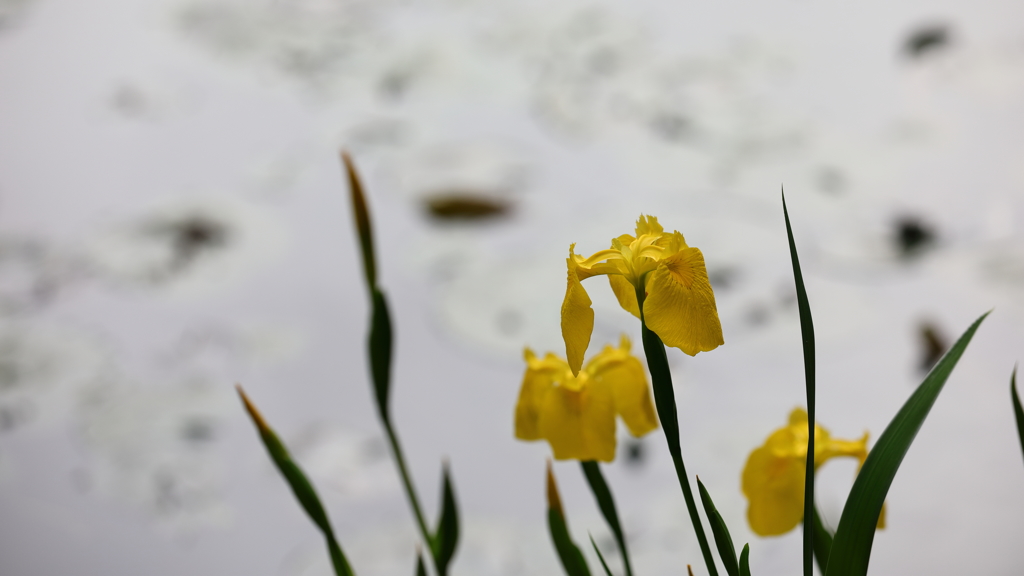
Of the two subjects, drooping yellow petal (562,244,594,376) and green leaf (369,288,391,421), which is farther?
green leaf (369,288,391,421)

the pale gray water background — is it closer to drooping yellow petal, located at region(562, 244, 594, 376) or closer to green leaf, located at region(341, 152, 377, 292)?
green leaf, located at region(341, 152, 377, 292)

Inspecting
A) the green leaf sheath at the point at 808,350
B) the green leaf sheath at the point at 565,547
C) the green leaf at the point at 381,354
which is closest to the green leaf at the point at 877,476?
the green leaf sheath at the point at 808,350

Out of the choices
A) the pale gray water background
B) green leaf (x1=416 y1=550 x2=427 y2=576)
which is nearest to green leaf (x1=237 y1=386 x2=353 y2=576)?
green leaf (x1=416 y1=550 x2=427 y2=576)

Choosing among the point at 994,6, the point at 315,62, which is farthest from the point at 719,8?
the point at 315,62

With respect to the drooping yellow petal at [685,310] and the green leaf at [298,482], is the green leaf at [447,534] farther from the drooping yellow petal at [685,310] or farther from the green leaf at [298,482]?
the drooping yellow petal at [685,310]

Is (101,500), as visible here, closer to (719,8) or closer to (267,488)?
(267,488)

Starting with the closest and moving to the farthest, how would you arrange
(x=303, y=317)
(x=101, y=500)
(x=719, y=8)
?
(x=101, y=500) → (x=303, y=317) → (x=719, y=8)
